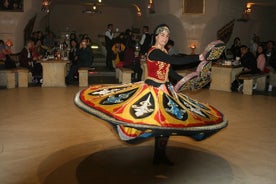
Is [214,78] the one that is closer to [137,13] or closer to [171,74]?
[171,74]

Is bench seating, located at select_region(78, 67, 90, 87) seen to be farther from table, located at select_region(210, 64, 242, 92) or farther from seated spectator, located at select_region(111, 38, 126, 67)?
table, located at select_region(210, 64, 242, 92)

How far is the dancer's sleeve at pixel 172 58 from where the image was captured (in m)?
4.70

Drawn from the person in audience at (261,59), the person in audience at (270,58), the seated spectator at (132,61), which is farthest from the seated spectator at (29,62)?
the person in audience at (270,58)

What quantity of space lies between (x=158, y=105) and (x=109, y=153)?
1.54m

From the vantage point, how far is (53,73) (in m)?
11.7

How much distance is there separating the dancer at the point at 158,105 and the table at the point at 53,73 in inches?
254

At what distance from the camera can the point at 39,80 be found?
1241cm

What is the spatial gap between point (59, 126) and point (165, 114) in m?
3.32

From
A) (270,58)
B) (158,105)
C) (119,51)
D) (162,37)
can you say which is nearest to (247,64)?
(270,58)

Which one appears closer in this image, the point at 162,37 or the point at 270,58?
the point at 162,37

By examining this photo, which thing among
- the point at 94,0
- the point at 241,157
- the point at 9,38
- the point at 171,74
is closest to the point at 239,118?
the point at 241,157

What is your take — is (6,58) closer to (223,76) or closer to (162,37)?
(223,76)

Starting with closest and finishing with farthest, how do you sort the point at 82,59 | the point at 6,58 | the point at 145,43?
the point at 6,58 < the point at 82,59 < the point at 145,43

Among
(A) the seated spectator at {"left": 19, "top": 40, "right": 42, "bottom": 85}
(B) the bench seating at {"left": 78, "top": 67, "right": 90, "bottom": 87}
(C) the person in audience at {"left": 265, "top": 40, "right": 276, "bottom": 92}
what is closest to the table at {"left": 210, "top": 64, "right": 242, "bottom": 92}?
(C) the person in audience at {"left": 265, "top": 40, "right": 276, "bottom": 92}
